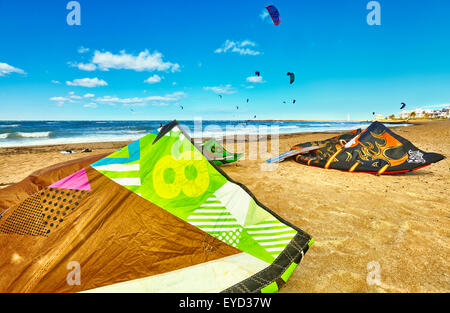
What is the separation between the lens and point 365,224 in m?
3.17

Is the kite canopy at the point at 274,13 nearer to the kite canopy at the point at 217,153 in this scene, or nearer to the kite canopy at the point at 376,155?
the kite canopy at the point at 376,155

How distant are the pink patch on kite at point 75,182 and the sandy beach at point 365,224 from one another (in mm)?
2446

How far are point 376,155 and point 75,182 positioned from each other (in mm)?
7522

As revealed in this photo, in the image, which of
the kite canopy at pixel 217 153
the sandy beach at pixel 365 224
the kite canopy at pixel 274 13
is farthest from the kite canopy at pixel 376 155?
the kite canopy at pixel 274 13

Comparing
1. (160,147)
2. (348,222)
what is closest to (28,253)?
(160,147)

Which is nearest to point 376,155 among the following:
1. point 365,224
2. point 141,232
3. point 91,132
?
point 365,224

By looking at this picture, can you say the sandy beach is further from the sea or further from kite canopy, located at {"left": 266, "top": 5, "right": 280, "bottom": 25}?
kite canopy, located at {"left": 266, "top": 5, "right": 280, "bottom": 25}

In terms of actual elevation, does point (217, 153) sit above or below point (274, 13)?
below

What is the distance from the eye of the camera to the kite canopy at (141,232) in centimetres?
182

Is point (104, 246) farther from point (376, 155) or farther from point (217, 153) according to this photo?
point (376, 155)

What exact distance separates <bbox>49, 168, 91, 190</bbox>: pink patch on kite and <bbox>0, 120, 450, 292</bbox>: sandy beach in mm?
2446

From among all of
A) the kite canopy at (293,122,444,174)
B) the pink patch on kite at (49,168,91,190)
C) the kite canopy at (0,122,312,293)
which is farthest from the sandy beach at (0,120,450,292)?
the pink patch on kite at (49,168,91,190)
